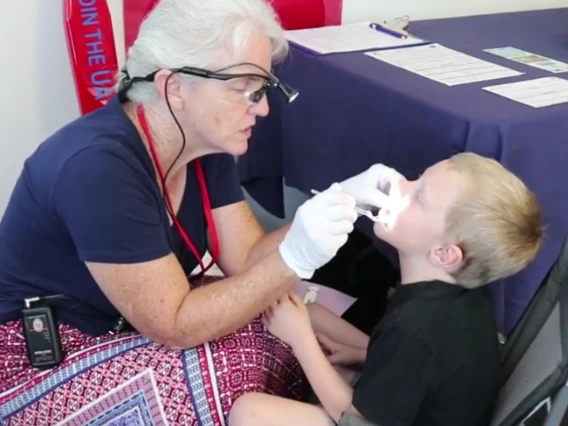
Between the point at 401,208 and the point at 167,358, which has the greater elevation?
the point at 401,208

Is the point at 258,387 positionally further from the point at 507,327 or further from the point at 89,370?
the point at 507,327

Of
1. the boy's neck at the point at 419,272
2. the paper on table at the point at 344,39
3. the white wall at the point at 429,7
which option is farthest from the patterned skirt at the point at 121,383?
the white wall at the point at 429,7

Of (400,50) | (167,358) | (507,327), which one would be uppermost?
(400,50)

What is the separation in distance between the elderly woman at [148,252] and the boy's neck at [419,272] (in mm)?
127

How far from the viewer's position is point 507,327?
1.44 m

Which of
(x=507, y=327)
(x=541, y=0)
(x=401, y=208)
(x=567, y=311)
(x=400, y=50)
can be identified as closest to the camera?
(x=567, y=311)

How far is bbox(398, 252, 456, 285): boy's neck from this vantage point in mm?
1178

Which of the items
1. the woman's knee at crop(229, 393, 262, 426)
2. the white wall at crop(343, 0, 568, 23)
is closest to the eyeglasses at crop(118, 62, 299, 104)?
the woman's knee at crop(229, 393, 262, 426)

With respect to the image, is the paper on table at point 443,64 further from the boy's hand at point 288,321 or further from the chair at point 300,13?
the boy's hand at point 288,321

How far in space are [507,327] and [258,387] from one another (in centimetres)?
55

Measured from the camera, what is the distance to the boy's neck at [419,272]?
3.86 ft

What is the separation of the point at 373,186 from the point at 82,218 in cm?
51

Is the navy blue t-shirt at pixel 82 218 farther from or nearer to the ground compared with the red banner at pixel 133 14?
nearer to the ground

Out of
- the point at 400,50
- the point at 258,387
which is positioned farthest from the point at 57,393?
the point at 400,50
